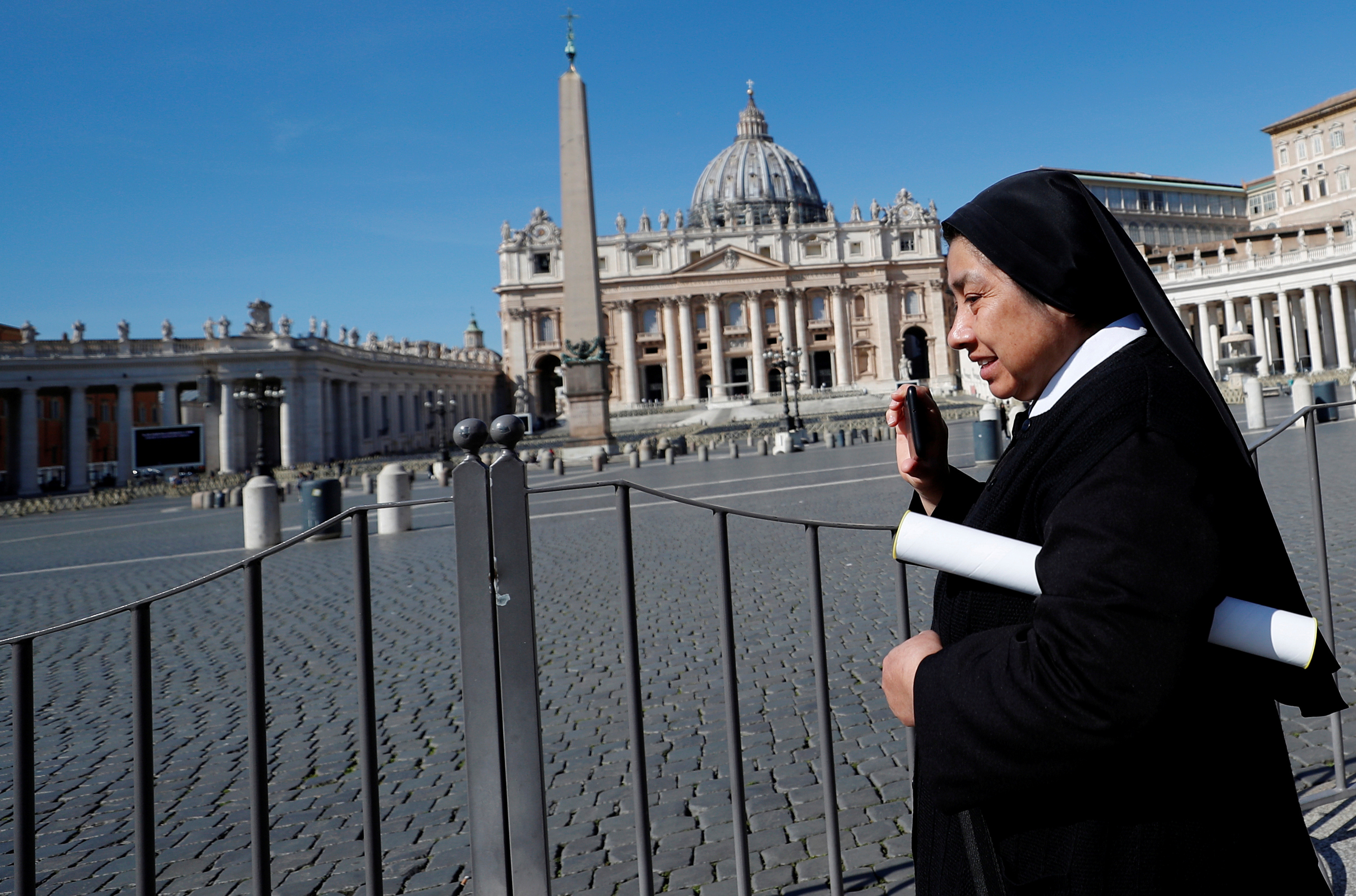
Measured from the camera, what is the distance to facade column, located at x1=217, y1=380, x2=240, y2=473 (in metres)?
45.8

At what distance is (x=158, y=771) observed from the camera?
3742 millimetres

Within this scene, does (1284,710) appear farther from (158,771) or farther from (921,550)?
(158,771)

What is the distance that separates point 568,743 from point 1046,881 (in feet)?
10.0

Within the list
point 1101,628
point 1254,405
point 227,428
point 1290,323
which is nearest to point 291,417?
point 227,428

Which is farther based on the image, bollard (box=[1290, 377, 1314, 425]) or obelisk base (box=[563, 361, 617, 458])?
obelisk base (box=[563, 361, 617, 458])

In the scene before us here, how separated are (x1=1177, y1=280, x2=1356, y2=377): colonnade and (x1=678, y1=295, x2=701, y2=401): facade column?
123 ft

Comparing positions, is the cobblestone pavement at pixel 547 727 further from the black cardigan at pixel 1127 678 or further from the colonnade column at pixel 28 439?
the colonnade column at pixel 28 439

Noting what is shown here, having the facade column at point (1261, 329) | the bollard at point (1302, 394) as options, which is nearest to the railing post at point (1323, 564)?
the bollard at point (1302, 394)

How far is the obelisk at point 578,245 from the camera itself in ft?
77.4

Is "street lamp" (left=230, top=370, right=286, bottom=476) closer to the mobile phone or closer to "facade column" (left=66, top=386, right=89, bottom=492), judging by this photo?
"facade column" (left=66, top=386, right=89, bottom=492)

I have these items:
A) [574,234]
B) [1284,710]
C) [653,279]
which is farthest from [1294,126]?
[1284,710]

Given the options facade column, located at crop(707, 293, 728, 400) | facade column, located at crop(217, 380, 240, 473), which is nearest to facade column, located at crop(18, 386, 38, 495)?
facade column, located at crop(217, 380, 240, 473)

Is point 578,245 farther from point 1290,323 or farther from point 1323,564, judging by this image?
point 1290,323

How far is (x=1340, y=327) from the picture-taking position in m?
44.7
